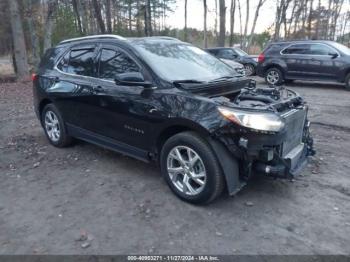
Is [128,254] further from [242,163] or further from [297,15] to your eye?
[297,15]

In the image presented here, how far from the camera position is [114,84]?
14.3 ft

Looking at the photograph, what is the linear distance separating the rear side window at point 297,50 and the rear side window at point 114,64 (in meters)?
9.84

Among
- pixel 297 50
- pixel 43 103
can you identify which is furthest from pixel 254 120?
pixel 297 50

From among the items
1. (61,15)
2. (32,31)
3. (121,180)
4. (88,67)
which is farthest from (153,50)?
(61,15)

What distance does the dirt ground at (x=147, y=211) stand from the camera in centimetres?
312

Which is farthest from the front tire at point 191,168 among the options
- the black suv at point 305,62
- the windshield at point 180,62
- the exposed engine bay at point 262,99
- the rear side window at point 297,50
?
the rear side window at point 297,50

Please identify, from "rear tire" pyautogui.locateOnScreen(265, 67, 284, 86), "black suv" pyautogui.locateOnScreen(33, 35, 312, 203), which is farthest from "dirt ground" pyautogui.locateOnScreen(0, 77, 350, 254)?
"rear tire" pyautogui.locateOnScreen(265, 67, 284, 86)

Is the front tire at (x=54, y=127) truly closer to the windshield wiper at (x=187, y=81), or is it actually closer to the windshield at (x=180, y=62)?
the windshield at (x=180, y=62)

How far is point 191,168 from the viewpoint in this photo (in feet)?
12.2

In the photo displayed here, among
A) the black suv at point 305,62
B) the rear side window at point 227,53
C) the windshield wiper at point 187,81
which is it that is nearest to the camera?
the windshield wiper at point 187,81

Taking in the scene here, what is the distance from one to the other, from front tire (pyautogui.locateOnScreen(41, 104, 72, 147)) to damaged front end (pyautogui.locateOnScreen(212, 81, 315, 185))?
9.73ft

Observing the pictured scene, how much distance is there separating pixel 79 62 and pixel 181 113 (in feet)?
7.57

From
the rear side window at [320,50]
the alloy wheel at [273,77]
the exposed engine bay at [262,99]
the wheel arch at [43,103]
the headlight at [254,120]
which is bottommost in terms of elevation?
the alloy wheel at [273,77]

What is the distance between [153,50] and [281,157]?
213cm
